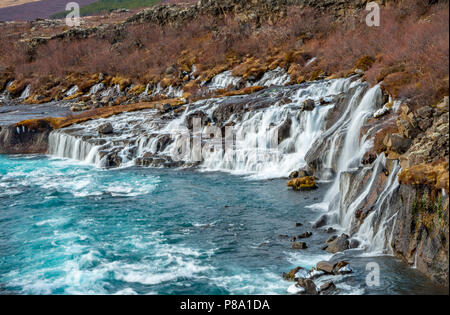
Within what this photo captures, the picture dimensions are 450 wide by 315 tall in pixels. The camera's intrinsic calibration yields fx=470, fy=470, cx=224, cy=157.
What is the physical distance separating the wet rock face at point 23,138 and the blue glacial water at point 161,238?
37.3ft

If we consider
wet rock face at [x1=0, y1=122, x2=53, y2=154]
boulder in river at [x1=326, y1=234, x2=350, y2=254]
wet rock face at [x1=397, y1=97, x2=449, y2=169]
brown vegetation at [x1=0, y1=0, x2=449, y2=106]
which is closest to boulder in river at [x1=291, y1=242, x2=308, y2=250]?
boulder in river at [x1=326, y1=234, x2=350, y2=254]

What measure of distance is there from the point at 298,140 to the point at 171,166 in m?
7.75

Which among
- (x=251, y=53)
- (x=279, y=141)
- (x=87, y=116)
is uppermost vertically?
(x=251, y=53)

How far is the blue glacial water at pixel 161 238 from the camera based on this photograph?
12.7 m

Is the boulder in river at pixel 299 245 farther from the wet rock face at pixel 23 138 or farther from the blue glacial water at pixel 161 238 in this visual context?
the wet rock face at pixel 23 138

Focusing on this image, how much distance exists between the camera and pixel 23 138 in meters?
37.5

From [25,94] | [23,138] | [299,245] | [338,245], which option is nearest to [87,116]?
[23,138]

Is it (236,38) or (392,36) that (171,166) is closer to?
(392,36)

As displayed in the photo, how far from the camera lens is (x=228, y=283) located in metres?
12.6

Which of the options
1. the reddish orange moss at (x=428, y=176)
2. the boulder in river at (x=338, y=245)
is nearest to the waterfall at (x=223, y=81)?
the boulder in river at (x=338, y=245)

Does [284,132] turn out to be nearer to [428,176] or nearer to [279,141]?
[279,141]

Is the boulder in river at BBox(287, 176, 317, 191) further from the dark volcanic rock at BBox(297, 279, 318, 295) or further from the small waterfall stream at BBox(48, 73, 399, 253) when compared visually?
the dark volcanic rock at BBox(297, 279, 318, 295)

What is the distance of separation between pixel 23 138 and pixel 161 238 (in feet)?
84.0

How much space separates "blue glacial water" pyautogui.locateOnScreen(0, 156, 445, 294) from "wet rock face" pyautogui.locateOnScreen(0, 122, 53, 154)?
11.4 m
